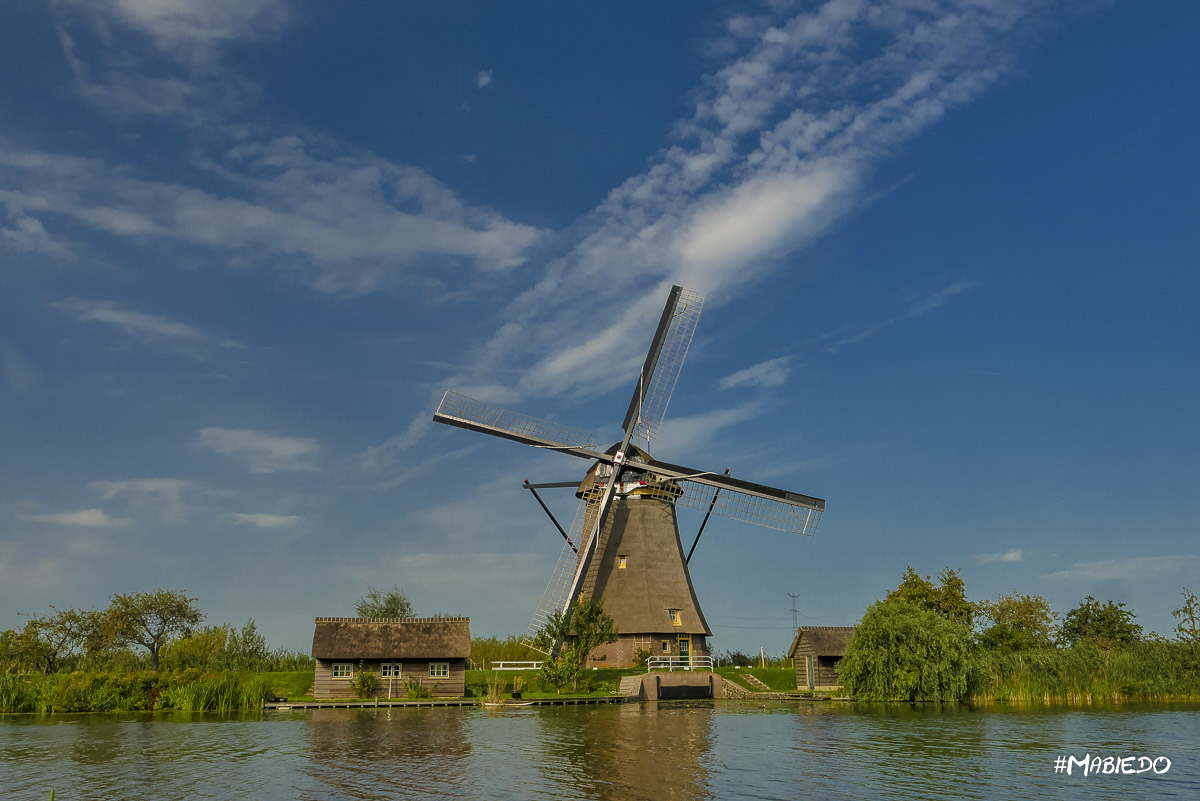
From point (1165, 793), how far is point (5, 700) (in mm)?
40711

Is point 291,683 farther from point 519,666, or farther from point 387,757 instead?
point 387,757

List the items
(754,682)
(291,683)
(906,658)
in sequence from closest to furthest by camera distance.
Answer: (906,658) → (291,683) → (754,682)

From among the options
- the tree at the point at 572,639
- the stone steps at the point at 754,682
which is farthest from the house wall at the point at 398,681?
the stone steps at the point at 754,682

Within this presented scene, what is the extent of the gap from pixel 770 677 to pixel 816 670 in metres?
2.58

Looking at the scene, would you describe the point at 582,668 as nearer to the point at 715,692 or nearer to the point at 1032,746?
the point at 715,692

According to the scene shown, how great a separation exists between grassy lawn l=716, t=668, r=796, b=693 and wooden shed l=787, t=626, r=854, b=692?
65cm

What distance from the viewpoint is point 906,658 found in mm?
35125

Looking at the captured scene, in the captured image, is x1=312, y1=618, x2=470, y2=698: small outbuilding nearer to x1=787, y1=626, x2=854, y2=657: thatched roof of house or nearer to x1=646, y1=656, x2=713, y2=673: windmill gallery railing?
x1=646, y1=656, x2=713, y2=673: windmill gallery railing

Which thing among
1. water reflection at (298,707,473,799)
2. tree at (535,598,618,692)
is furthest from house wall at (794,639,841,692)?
water reflection at (298,707,473,799)

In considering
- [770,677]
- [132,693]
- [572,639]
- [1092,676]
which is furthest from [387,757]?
[770,677]

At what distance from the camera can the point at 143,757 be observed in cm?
2008

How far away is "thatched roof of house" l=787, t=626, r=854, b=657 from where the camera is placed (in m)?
45.4

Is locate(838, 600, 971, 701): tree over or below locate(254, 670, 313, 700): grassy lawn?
over

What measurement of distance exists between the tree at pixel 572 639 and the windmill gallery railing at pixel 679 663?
227cm
